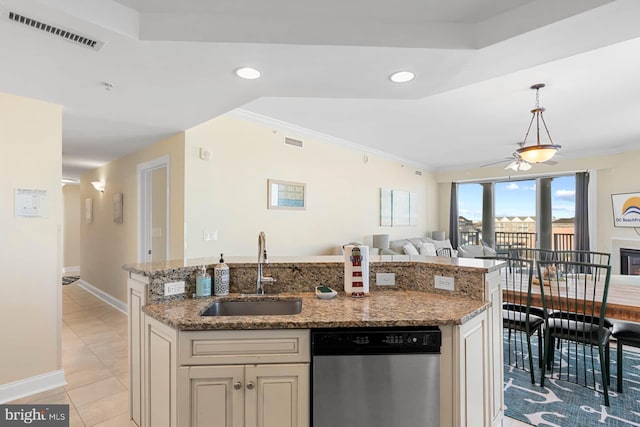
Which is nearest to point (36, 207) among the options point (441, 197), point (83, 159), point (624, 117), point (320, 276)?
point (320, 276)

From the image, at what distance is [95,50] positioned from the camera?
1854 mm

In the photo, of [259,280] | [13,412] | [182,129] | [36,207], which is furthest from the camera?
[182,129]

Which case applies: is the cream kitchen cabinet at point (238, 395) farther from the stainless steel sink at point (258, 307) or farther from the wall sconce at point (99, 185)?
the wall sconce at point (99, 185)

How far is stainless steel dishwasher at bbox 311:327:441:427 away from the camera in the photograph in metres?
1.49

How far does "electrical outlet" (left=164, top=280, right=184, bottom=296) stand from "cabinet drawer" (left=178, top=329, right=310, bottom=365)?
48cm

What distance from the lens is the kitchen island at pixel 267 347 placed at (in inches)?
58.2

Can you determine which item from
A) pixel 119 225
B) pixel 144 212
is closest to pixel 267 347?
pixel 144 212

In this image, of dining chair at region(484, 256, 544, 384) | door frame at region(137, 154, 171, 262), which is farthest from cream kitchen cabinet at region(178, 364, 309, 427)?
door frame at region(137, 154, 171, 262)

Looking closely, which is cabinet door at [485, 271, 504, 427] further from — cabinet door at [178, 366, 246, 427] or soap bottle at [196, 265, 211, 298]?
soap bottle at [196, 265, 211, 298]

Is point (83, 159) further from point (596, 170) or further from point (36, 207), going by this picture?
point (596, 170)

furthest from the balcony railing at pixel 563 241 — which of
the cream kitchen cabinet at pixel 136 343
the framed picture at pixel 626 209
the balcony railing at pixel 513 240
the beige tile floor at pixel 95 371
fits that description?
the cream kitchen cabinet at pixel 136 343

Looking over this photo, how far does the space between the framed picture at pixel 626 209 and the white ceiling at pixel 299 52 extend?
121 inches

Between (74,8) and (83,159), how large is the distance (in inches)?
183

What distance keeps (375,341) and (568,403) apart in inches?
78.2
